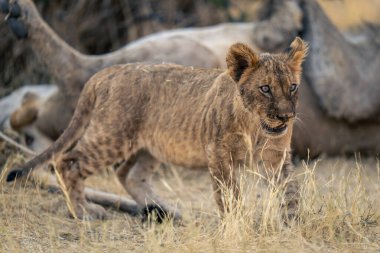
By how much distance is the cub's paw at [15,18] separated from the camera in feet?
20.1

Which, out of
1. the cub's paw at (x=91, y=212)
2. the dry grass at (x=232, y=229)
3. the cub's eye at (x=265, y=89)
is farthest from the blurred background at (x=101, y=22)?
the cub's eye at (x=265, y=89)

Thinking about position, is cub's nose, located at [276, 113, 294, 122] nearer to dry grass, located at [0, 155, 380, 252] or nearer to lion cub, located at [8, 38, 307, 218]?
lion cub, located at [8, 38, 307, 218]

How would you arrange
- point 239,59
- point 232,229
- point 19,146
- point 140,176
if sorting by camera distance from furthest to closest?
point 19,146, point 140,176, point 239,59, point 232,229

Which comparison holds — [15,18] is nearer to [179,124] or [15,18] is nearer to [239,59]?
[179,124]

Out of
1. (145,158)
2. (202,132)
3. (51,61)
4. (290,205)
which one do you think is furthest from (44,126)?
(290,205)

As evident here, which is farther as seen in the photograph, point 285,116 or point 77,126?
point 77,126

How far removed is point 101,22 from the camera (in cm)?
938

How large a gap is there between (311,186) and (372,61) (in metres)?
3.13

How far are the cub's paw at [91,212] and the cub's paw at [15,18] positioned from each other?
170 centimetres

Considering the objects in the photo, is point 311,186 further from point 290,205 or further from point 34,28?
point 34,28

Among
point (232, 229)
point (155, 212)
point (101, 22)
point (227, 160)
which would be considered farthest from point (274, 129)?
point (101, 22)

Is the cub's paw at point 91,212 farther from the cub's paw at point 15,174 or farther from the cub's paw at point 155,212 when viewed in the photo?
the cub's paw at point 15,174

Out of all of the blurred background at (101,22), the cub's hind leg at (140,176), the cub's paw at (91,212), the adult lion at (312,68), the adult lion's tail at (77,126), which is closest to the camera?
the cub's paw at (91,212)

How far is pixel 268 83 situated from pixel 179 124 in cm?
91
